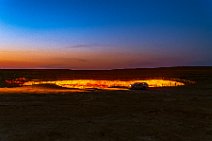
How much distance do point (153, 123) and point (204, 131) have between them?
2604mm

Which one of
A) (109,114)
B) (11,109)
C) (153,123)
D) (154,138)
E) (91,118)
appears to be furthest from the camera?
(11,109)

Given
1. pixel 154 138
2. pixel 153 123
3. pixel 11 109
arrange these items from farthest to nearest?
pixel 11 109
pixel 153 123
pixel 154 138

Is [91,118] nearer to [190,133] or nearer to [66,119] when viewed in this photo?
[66,119]

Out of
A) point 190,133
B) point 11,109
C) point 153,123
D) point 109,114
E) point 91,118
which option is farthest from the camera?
point 11,109

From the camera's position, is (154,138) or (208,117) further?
(208,117)

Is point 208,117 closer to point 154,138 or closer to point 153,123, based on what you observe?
point 153,123

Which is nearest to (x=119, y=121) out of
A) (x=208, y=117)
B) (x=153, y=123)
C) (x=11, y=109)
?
(x=153, y=123)

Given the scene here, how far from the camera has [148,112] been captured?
822 inches

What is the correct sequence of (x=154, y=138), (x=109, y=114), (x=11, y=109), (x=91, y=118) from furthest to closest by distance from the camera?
(x=11, y=109) < (x=109, y=114) < (x=91, y=118) < (x=154, y=138)

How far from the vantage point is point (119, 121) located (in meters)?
17.2

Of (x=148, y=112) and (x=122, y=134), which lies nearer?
(x=122, y=134)

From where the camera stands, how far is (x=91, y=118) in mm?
18375

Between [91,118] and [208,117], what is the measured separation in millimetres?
6445

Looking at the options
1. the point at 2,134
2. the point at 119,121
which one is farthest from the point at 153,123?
the point at 2,134
